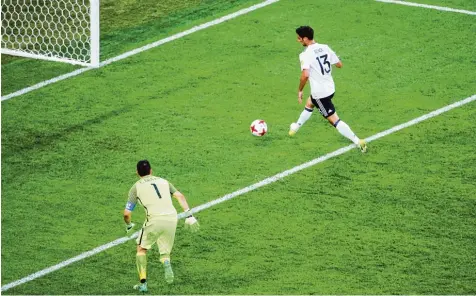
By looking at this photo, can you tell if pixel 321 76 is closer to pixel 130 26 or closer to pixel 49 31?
pixel 130 26

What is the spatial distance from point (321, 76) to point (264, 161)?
143cm

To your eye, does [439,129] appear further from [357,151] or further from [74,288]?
[74,288]

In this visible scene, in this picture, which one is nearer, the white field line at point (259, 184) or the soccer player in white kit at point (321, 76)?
the white field line at point (259, 184)

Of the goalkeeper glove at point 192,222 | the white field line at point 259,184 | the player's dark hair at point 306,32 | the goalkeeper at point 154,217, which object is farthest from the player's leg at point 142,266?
the player's dark hair at point 306,32

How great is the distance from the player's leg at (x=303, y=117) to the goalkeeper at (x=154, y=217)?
3964 mm

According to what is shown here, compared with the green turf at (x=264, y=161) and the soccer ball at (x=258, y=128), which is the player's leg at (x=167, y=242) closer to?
the green turf at (x=264, y=161)

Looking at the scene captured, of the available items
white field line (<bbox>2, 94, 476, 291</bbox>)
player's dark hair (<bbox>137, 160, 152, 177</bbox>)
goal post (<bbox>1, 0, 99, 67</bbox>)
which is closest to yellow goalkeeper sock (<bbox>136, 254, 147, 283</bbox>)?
player's dark hair (<bbox>137, 160, 152, 177</bbox>)

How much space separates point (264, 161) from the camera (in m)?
18.2

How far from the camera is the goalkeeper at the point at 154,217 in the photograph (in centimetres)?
1495

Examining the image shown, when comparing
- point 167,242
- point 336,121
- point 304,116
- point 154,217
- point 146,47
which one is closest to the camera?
point 154,217

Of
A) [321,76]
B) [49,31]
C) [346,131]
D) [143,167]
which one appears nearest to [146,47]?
[49,31]

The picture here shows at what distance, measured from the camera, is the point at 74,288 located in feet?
49.9

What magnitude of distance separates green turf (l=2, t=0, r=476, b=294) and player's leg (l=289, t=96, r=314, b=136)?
0.18m

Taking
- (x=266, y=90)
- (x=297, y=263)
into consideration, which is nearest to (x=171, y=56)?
(x=266, y=90)
